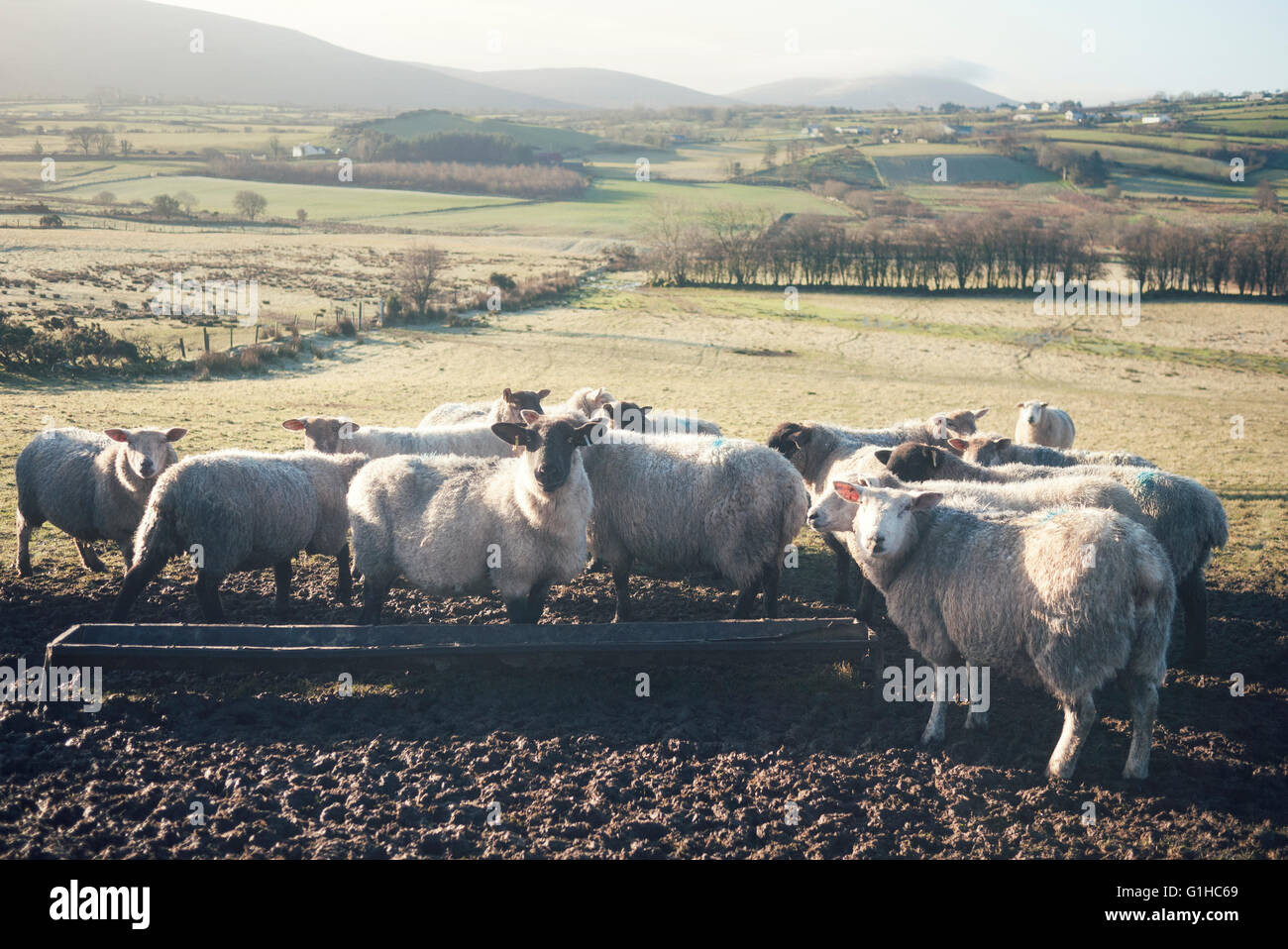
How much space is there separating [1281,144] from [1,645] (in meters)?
113

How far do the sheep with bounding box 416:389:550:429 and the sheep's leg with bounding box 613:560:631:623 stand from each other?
8.83ft

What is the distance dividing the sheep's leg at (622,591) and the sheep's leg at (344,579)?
3047mm

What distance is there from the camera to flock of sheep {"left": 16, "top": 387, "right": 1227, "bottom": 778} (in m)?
6.17

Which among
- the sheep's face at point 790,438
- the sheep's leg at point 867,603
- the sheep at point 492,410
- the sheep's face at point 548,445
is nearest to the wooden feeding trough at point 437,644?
the sheep's leg at point 867,603

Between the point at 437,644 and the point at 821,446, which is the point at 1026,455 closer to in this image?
the point at 821,446

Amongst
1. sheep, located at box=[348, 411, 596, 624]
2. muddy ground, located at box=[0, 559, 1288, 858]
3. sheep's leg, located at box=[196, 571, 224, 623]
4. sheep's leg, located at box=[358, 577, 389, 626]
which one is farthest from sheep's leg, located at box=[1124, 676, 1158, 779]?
sheep's leg, located at box=[196, 571, 224, 623]

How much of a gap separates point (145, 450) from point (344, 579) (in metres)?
2.53

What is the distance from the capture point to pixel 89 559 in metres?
10.2

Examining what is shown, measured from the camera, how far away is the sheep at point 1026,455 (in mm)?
10406

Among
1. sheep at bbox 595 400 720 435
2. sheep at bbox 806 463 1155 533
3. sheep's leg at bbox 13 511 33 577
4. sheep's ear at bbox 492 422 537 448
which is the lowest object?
sheep's leg at bbox 13 511 33 577

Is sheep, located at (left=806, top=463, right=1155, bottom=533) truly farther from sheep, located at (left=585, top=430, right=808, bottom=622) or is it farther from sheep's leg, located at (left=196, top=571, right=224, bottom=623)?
sheep's leg, located at (left=196, top=571, right=224, bottom=623)

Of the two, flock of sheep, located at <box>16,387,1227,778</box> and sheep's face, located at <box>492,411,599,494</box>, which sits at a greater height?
sheep's face, located at <box>492,411,599,494</box>

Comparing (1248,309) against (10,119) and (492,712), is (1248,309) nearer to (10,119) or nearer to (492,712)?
(492,712)

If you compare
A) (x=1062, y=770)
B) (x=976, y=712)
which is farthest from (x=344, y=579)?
(x=1062, y=770)
